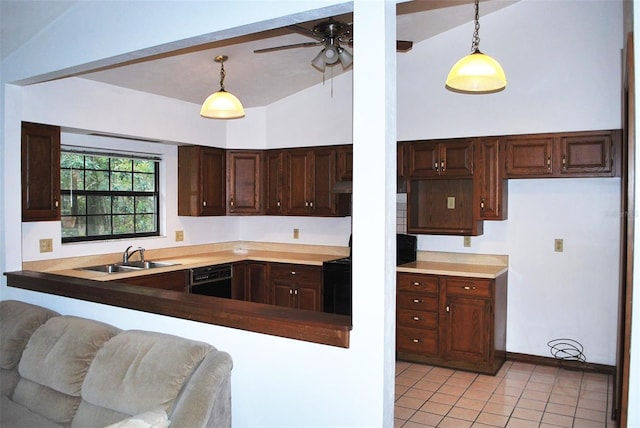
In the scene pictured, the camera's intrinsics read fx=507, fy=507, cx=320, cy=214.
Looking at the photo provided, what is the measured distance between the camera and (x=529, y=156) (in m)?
4.54

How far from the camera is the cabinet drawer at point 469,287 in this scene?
14.6ft

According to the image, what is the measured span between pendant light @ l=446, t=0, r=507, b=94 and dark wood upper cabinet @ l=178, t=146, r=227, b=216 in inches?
122

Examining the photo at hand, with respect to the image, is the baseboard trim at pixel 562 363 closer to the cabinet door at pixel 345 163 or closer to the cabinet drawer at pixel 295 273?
the cabinet drawer at pixel 295 273

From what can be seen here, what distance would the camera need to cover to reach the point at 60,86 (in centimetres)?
419

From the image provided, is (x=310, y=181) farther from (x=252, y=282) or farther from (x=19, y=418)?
(x=19, y=418)

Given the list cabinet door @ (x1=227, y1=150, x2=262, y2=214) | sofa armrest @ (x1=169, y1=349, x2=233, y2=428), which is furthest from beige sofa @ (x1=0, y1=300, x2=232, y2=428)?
cabinet door @ (x1=227, y1=150, x2=262, y2=214)

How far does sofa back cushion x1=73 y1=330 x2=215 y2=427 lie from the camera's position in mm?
2148

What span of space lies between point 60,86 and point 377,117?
325 cm

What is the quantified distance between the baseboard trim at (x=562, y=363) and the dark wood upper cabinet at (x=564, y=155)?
170cm

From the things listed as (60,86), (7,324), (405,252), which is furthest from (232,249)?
(7,324)

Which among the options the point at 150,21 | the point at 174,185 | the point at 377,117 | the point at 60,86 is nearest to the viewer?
the point at 377,117

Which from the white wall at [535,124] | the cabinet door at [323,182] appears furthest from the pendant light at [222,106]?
the cabinet door at [323,182]

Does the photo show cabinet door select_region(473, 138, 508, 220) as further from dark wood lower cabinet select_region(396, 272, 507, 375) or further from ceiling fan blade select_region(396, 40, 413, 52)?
ceiling fan blade select_region(396, 40, 413, 52)

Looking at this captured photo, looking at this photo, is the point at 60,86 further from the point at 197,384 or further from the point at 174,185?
the point at 197,384
